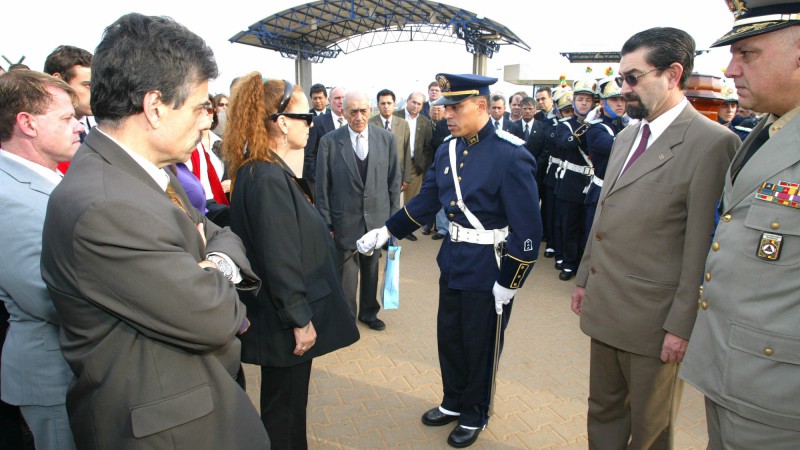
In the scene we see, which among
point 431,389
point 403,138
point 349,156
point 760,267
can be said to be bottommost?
point 431,389

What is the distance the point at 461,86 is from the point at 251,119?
4.04ft

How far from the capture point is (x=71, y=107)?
2.21 m

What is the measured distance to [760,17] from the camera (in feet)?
5.21

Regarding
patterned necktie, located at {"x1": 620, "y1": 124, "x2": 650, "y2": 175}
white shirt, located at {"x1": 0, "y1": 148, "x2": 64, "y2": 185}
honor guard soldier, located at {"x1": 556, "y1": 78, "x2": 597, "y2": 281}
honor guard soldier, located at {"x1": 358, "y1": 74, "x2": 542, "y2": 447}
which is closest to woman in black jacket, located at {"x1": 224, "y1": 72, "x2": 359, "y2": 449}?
white shirt, located at {"x1": 0, "y1": 148, "x2": 64, "y2": 185}

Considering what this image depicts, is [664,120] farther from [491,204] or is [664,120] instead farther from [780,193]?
[491,204]

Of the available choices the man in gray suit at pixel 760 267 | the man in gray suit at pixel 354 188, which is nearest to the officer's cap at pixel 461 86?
the man in gray suit at pixel 760 267

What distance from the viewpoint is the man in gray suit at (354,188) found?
15.2 ft

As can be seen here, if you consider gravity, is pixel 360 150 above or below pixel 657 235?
above

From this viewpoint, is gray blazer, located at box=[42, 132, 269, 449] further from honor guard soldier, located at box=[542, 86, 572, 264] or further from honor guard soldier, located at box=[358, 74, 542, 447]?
honor guard soldier, located at box=[542, 86, 572, 264]

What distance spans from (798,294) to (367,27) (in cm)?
3011

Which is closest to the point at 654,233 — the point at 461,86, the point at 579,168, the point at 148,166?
the point at 461,86

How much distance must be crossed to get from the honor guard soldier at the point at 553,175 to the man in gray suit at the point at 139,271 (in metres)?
5.89

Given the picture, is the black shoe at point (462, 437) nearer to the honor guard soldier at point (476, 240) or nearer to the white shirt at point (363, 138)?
the honor guard soldier at point (476, 240)

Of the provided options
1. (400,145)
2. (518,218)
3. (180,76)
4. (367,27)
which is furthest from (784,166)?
(367,27)
